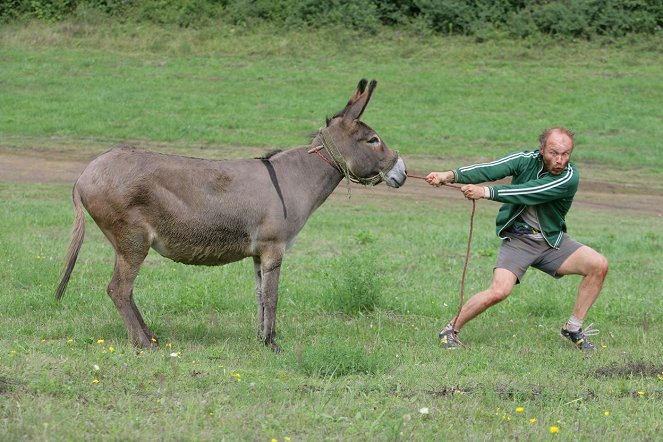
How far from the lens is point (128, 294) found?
8.25 meters

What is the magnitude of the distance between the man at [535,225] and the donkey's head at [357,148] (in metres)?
0.46

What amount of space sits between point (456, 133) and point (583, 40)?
10195 millimetres

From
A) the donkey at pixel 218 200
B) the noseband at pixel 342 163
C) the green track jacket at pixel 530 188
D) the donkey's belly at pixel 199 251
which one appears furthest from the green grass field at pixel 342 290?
the noseband at pixel 342 163

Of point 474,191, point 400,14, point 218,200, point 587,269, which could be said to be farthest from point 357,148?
point 400,14

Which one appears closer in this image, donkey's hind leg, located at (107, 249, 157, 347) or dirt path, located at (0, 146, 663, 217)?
donkey's hind leg, located at (107, 249, 157, 347)

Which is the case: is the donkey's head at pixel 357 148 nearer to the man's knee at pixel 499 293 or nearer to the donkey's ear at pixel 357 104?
the donkey's ear at pixel 357 104

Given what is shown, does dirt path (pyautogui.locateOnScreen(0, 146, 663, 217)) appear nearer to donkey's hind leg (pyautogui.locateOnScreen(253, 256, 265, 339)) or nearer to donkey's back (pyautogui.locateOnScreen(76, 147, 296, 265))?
donkey's hind leg (pyautogui.locateOnScreen(253, 256, 265, 339))

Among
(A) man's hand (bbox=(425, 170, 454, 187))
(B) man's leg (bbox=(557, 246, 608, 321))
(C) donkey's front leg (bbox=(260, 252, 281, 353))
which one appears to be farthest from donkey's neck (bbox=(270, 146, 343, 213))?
(B) man's leg (bbox=(557, 246, 608, 321))

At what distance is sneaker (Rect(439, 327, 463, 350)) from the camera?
870 cm

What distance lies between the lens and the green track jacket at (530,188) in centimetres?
832

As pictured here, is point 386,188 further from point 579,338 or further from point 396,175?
point 579,338

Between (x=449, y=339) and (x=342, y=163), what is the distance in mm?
1768

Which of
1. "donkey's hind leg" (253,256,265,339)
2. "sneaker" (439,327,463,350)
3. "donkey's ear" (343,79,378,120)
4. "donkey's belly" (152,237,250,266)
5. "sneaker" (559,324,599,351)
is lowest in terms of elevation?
"sneaker" (559,324,599,351)

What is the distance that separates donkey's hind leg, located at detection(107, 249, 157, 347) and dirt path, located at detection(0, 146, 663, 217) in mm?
10875
